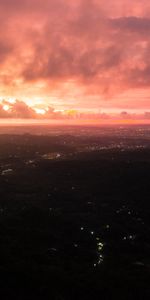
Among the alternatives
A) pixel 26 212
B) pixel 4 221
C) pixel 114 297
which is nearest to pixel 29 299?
pixel 114 297

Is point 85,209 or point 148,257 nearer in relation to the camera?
point 148,257

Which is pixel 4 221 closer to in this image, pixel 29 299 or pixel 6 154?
pixel 29 299

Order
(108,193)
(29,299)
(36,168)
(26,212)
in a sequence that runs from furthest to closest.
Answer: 1. (36,168)
2. (108,193)
3. (26,212)
4. (29,299)

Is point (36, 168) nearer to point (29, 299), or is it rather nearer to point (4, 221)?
point (4, 221)

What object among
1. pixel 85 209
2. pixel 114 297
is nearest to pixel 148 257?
pixel 114 297

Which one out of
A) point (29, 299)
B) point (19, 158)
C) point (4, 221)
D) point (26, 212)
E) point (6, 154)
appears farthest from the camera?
point (6, 154)

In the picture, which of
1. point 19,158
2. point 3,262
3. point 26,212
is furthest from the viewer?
point 19,158
